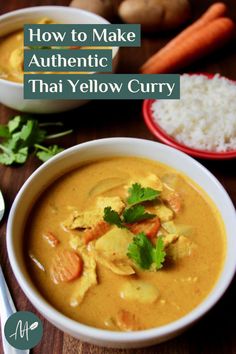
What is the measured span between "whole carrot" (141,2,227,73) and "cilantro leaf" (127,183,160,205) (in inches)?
37.4

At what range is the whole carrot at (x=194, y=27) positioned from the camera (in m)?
2.33

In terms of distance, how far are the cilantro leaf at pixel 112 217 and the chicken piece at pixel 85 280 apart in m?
0.11

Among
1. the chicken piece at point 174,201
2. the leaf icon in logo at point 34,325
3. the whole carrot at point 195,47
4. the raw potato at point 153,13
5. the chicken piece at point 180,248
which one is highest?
the raw potato at point 153,13

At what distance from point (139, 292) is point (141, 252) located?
108 mm

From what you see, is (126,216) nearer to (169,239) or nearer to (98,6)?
(169,239)

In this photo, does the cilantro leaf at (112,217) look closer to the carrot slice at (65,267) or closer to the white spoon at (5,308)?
the carrot slice at (65,267)

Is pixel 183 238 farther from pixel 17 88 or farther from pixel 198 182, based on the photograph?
pixel 17 88

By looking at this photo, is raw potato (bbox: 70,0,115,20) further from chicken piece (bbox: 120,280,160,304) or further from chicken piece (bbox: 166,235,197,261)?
chicken piece (bbox: 120,280,160,304)

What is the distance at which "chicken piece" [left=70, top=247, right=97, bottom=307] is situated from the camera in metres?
1.30

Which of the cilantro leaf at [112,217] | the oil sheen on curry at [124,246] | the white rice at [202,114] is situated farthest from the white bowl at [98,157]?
the white rice at [202,114]

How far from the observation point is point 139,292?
4.29 ft

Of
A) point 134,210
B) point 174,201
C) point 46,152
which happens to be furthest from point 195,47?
point 134,210

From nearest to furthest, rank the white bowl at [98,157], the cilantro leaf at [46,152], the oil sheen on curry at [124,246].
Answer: the white bowl at [98,157] < the oil sheen on curry at [124,246] < the cilantro leaf at [46,152]

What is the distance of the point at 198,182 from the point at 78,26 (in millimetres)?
955
